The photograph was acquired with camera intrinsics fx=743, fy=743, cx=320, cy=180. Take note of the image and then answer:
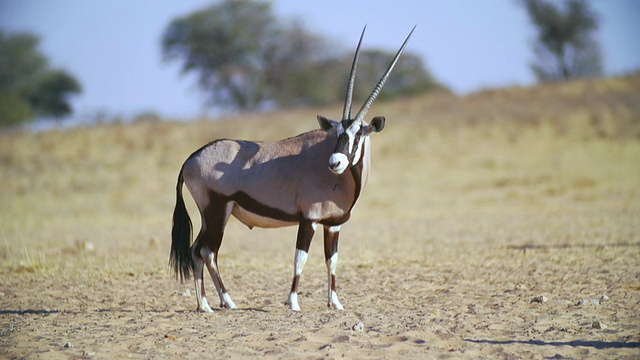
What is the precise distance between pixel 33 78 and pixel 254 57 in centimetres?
1458

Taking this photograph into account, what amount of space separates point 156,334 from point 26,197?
16.3m

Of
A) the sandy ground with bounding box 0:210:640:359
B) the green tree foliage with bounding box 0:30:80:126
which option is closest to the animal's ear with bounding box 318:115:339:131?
the sandy ground with bounding box 0:210:640:359

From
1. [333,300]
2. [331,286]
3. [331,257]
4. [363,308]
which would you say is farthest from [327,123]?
[363,308]

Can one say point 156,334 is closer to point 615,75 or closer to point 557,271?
point 557,271

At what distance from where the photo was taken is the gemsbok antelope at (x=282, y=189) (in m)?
7.14

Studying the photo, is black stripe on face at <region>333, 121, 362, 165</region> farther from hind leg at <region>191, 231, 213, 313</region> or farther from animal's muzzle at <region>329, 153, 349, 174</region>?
hind leg at <region>191, 231, 213, 313</region>

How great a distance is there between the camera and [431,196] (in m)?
20.4

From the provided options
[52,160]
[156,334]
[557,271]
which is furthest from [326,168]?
[52,160]

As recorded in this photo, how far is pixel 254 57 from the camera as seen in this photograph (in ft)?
148

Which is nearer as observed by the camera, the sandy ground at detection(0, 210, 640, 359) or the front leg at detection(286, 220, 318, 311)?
the sandy ground at detection(0, 210, 640, 359)

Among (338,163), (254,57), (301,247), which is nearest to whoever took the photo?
(338,163)

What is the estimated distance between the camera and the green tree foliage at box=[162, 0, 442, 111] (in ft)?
146

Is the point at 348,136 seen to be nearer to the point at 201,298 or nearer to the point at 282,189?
the point at 282,189

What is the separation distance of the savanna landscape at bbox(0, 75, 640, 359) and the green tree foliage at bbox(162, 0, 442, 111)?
51.5 ft
